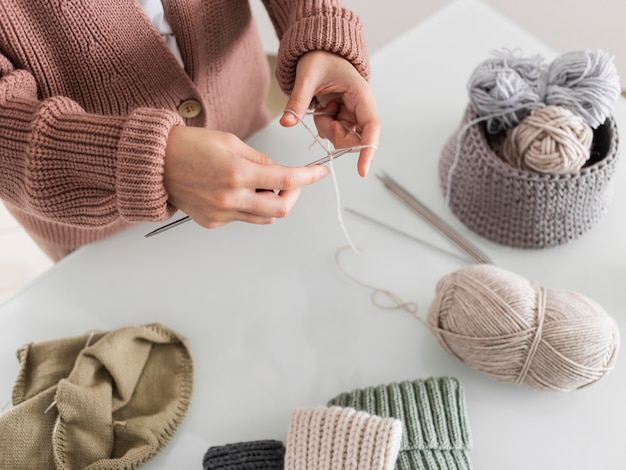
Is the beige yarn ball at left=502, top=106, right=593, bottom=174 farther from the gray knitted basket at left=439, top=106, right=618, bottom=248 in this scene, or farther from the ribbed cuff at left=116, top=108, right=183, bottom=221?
the ribbed cuff at left=116, top=108, right=183, bottom=221

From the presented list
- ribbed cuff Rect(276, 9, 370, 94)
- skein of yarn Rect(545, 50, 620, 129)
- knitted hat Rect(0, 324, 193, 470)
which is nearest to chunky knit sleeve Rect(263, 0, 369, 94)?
ribbed cuff Rect(276, 9, 370, 94)

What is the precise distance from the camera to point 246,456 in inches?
25.9

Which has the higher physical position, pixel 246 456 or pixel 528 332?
pixel 528 332

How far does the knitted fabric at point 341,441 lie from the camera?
603 millimetres

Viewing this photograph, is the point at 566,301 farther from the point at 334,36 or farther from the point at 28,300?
the point at 28,300

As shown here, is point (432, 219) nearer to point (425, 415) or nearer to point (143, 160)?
point (425, 415)

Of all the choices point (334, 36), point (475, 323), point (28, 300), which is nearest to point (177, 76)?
point (334, 36)

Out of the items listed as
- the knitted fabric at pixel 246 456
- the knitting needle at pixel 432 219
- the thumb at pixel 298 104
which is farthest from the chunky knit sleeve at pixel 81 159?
the knitting needle at pixel 432 219

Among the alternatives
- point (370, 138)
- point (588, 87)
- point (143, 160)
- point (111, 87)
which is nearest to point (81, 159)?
point (143, 160)

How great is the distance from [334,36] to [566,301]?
0.40 m

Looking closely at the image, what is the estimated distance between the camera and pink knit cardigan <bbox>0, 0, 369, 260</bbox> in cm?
58

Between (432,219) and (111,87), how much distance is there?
45cm

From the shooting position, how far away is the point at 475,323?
0.68 metres

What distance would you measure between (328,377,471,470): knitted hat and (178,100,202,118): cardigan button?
40 centimetres
